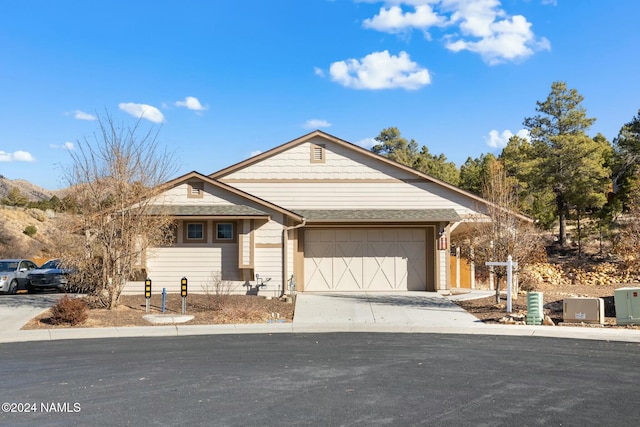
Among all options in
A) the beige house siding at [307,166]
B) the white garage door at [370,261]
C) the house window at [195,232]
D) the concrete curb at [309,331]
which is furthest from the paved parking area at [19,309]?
the white garage door at [370,261]

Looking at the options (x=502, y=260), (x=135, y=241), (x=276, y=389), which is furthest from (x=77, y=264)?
(x=502, y=260)

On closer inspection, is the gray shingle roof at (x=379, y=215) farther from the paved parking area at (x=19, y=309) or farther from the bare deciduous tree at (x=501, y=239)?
the paved parking area at (x=19, y=309)

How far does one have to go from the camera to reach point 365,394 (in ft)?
26.9

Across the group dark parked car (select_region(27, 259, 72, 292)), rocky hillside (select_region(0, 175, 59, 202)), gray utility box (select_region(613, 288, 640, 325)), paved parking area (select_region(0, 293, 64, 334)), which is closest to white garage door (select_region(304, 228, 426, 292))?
gray utility box (select_region(613, 288, 640, 325))

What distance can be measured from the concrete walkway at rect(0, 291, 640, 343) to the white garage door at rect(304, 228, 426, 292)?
3.49m

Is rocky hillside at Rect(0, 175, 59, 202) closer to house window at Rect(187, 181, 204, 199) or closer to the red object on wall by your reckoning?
house window at Rect(187, 181, 204, 199)

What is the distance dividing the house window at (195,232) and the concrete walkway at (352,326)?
4535 mm

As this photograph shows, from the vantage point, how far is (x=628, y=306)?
15.0 meters

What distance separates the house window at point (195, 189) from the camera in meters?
Answer: 21.1

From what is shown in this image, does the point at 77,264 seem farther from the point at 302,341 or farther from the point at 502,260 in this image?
the point at 502,260

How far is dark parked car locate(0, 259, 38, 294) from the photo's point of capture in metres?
23.7

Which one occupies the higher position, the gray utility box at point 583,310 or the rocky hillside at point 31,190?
the rocky hillside at point 31,190

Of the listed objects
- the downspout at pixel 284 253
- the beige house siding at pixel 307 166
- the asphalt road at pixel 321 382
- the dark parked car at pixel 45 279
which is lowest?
the asphalt road at pixel 321 382

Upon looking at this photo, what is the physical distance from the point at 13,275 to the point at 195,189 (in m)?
9.26
